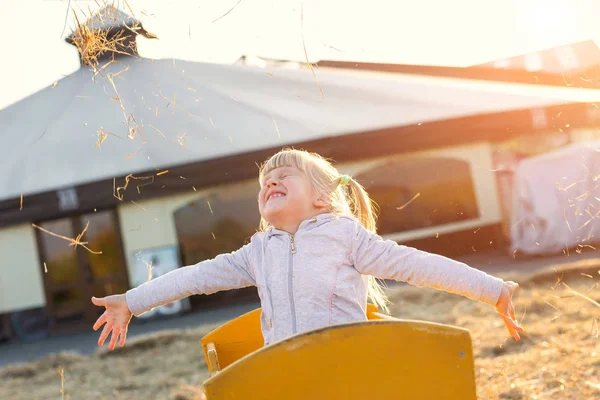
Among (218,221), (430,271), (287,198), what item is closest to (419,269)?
(430,271)

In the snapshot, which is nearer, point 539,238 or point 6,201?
point 539,238

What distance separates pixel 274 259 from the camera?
77.4 inches

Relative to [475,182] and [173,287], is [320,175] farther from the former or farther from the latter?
[475,182]

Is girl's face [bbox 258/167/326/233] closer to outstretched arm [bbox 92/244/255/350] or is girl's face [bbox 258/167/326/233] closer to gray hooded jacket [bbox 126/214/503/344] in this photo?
gray hooded jacket [bbox 126/214/503/344]

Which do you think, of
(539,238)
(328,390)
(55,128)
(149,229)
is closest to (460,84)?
(539,238)

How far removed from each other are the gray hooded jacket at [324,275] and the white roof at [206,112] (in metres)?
6.66

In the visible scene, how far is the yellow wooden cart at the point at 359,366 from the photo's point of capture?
1.41 meters

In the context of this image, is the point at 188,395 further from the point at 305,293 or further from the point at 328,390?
the point at 328,390

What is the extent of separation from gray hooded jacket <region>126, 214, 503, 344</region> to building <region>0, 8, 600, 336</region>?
7.07m

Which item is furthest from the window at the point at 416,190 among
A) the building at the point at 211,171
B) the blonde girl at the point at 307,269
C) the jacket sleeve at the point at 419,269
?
the jacket sleeve at the point at 419,269

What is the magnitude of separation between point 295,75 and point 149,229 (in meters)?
3.92

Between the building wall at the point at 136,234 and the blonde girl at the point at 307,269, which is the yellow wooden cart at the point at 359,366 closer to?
the blonde girl at the point at 307,269

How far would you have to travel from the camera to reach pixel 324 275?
1.89 meters

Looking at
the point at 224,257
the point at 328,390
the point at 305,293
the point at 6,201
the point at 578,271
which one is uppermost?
the point at 6,201
